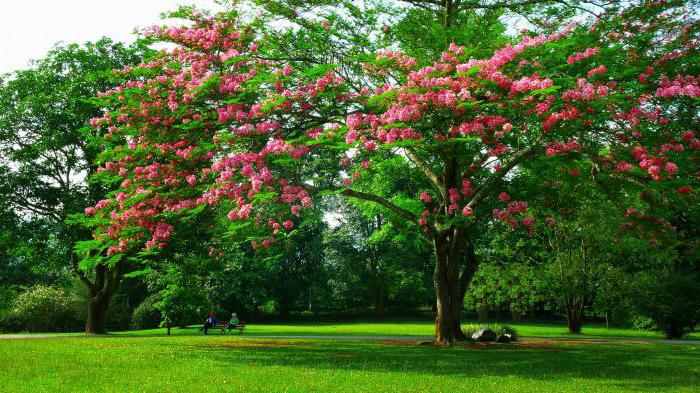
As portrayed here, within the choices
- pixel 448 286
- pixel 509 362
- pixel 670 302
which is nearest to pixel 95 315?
pixel 448 286

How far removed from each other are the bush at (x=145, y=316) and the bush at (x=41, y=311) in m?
4.08

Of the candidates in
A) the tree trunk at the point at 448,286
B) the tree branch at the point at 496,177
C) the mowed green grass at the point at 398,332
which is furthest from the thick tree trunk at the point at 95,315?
the tree branch at the point at 496,177

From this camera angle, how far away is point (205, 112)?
16.1 meters

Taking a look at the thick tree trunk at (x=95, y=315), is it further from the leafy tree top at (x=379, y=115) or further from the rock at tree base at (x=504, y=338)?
the rock at tree base at (x=504, y=338)

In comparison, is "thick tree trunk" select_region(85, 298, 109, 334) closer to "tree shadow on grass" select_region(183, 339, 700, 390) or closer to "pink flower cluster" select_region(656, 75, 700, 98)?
"tree shadow on grass" select_region(183, 339, 700, 390)

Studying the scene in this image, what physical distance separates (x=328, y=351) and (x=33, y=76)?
80.6 ft

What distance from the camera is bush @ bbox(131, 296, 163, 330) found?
45.4 meters

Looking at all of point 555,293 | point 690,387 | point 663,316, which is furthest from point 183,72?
point 555,293

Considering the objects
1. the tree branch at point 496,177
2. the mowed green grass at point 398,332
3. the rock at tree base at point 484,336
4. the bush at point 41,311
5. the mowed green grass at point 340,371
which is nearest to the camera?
the mowed green grass at point 340,371

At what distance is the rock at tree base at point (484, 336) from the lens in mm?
24984

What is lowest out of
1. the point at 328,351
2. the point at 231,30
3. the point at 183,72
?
the point at 328,351

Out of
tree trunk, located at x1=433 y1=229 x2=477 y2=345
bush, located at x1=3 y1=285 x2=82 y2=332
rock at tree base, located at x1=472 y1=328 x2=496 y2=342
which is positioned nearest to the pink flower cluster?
tree trunk, located at x1=433 y1=229 x2=477 y2=345

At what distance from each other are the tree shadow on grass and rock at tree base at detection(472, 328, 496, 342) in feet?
14.3

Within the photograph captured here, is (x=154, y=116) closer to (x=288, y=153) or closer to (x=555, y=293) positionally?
(x=288, y=153)
